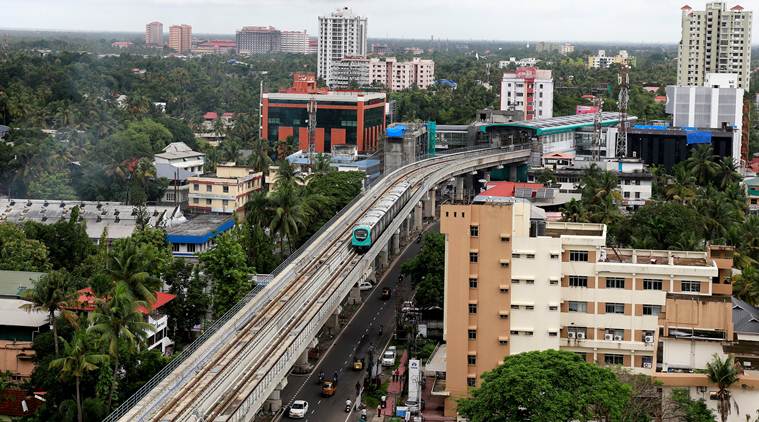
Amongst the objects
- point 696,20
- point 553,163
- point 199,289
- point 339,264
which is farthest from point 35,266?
point 696,20

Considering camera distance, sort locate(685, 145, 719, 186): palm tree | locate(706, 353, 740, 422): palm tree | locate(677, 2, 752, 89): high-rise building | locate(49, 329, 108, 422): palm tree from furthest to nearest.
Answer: locate(677, 2, 752, 89): high-rise building < locate(685, 145, 719, 186): palm tree < locate(49, 329, 108, 422): palm tree < locate(706, 353, 740, 422): palm tree

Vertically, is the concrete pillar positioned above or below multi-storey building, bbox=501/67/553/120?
below

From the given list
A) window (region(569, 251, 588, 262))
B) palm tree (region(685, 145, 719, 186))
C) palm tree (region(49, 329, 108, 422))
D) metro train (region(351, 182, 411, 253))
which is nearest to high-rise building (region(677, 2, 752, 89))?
palm tree (region(685, 145, 719, 186))

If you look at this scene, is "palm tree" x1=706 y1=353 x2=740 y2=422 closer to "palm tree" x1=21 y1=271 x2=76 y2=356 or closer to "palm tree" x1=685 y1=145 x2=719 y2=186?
"palm tree" x1=21 y1=271 x2=76 y2=356

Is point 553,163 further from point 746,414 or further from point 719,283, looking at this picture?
point 746,414

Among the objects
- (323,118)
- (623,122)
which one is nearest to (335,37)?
(323,118)
